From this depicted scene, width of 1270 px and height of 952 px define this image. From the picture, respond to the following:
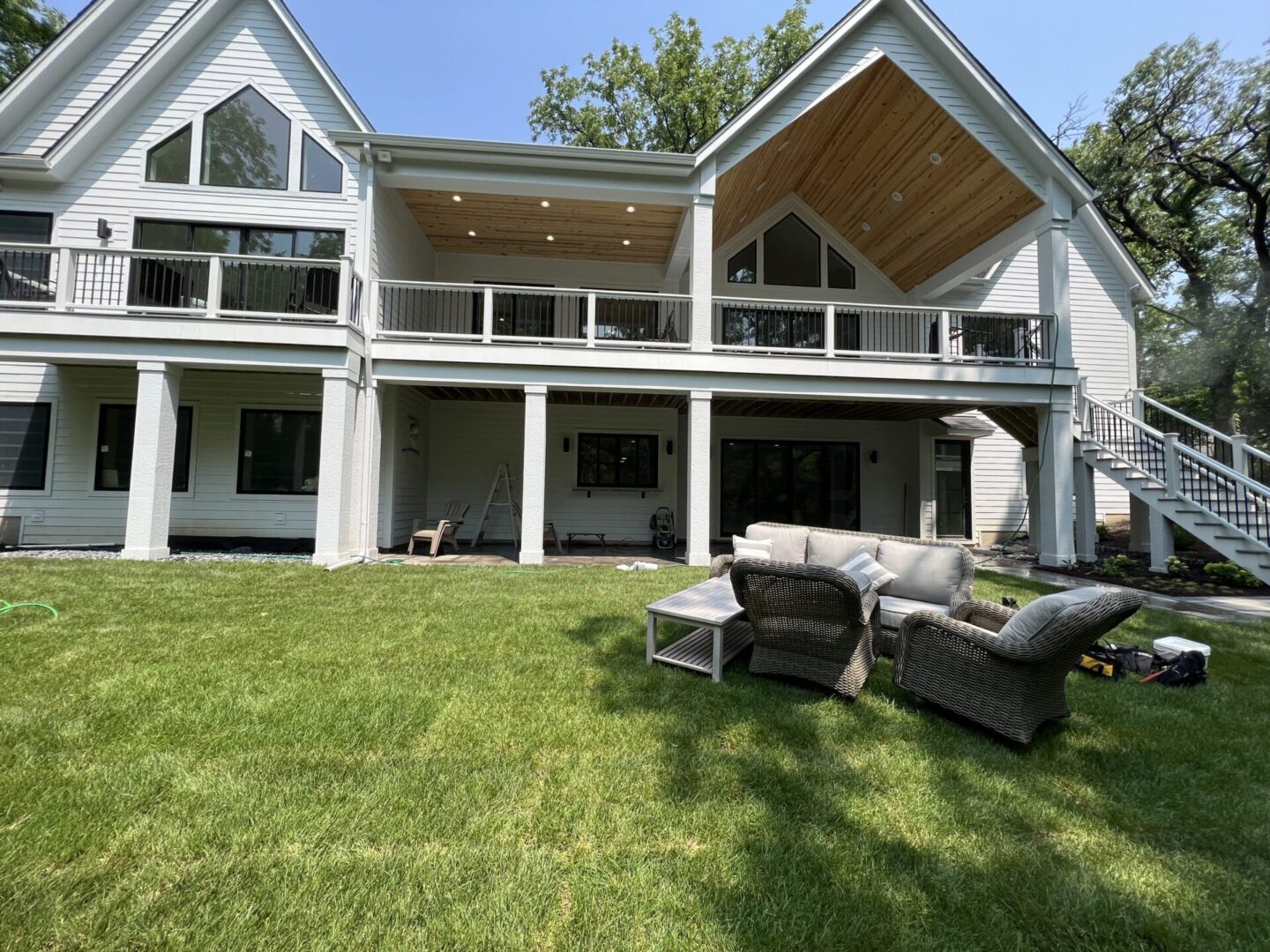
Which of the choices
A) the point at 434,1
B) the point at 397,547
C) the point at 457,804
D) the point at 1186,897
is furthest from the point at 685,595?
the point at 434,1

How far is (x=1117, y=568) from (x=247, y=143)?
1562 centimetres

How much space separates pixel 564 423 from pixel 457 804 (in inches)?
399

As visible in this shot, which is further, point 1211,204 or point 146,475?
point 1211,204

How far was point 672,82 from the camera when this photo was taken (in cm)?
2044

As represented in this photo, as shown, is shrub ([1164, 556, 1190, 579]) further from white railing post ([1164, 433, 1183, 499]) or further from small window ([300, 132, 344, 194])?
small window ([300, 132, 344, 194])

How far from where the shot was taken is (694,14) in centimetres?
2034

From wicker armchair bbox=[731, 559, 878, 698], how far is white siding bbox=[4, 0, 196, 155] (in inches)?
536

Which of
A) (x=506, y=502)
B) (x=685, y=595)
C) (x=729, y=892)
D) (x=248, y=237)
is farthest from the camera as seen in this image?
(x=506, y=502)

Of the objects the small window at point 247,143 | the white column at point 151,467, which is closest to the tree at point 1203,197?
the small window at point 247,143

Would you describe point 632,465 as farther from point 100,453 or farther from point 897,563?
point 100,453

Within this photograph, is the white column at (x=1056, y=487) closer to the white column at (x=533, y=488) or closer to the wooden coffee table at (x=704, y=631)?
the wooden coffee table at (x=704, y=631)

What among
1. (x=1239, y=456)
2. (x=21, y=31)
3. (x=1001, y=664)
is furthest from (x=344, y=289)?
(x=21, y=31)

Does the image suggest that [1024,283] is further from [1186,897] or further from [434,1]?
[434,1]

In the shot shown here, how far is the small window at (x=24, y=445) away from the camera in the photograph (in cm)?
945
